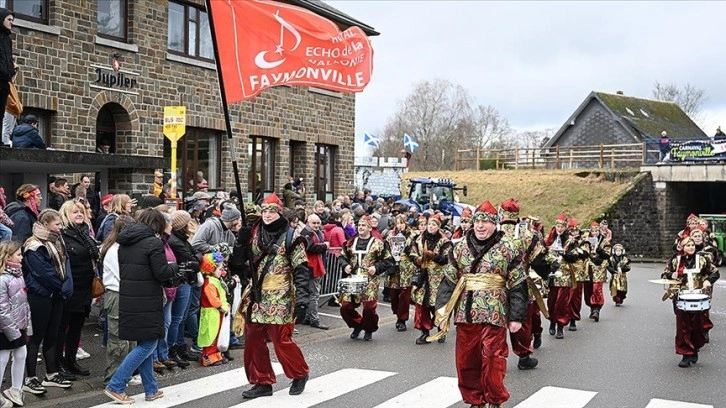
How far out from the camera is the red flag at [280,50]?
893cm

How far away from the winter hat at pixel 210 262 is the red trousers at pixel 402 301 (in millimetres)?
4029

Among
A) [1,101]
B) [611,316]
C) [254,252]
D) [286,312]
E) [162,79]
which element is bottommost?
[611,316]

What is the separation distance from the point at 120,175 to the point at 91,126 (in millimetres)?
3219

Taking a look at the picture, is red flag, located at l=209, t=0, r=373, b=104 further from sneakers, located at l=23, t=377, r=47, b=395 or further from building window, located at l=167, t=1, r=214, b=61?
building window, located at l=167, t=1, r=214, b=61

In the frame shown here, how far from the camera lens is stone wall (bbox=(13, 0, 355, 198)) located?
17.0 meters

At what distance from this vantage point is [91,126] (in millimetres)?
18250

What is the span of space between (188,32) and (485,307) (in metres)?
15.5

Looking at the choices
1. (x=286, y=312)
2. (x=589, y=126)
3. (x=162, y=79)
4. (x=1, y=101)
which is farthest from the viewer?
(x=589, y=126)

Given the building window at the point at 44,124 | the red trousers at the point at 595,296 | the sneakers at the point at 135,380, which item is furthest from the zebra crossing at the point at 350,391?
the building window at the point at 44,124

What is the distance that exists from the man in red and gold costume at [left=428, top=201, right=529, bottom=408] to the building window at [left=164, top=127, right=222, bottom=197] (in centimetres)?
1322

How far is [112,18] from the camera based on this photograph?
760 inches

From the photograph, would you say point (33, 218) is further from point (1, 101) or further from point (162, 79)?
point (162, 79)

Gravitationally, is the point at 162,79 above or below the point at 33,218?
above

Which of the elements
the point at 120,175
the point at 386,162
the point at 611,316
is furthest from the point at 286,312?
the point at 386,162
